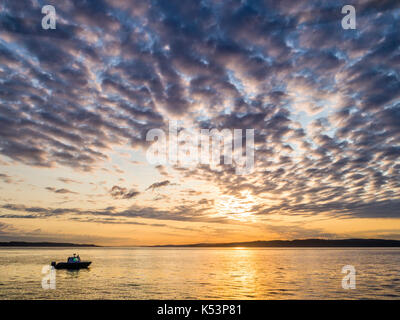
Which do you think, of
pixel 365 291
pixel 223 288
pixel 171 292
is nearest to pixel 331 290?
pixel 365 291

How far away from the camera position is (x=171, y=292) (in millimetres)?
52500

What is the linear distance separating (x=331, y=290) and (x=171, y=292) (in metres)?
29.1
